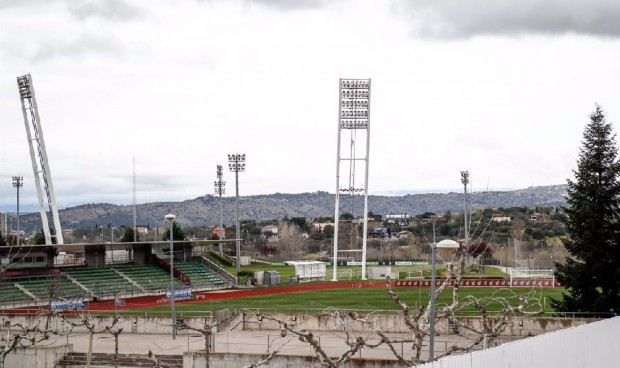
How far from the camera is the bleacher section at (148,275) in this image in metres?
61.8

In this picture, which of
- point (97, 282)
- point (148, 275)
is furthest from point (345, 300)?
point (97, 282)

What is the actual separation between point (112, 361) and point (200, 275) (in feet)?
110

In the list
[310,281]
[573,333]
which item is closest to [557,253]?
[310,281]

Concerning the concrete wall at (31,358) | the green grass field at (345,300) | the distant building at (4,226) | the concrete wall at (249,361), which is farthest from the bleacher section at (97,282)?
the distant building at (4,226)

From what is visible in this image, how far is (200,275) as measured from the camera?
6862 centimetres

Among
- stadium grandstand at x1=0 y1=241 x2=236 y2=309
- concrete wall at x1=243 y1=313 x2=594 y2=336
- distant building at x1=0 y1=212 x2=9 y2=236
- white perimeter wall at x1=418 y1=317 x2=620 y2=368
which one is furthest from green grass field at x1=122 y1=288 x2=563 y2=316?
distant building at x1=0 y1=212 x2=9 y2=236

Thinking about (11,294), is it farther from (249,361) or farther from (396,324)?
(249,361)

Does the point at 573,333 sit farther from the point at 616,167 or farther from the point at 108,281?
the point at 108,281

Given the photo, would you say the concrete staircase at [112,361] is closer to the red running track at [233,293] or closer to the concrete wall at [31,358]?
the concrete wall at [31,358]

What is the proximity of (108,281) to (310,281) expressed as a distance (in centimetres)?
2063

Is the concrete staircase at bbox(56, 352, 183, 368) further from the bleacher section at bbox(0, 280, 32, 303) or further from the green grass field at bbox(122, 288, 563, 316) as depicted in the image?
the bleacher section at bbox(0, 280, 32, 303)

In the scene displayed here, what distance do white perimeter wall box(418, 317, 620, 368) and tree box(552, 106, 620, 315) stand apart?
15271mm

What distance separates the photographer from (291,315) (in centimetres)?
4169

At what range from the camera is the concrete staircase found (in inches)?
1356
